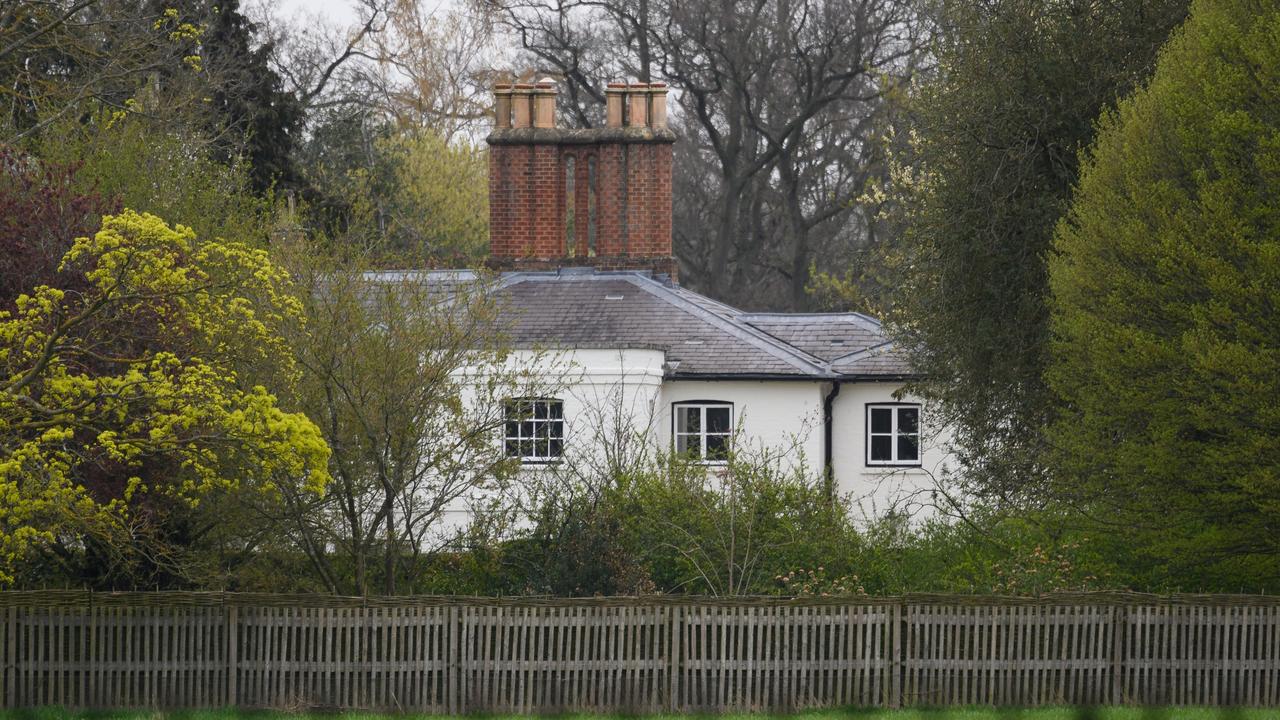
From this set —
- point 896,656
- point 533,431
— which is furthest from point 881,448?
point 896,656

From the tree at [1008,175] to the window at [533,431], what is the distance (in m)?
5.45

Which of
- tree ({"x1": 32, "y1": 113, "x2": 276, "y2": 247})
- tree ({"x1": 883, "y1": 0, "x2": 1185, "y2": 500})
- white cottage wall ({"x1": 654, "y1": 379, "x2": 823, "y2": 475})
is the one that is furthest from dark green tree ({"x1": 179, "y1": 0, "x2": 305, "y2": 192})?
tree ({"x1": 883, "y1": 0, "x2": 1185, "y2": 500})

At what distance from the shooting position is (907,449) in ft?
85.6

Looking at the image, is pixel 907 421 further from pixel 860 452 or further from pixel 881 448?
pixel 860 452

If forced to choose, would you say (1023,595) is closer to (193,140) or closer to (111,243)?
(111,243)

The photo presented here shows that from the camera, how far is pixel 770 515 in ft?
57.0

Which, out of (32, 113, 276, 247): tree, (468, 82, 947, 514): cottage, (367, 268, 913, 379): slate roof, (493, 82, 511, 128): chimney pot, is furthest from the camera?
(493, 82, 511, 128): chimney pot

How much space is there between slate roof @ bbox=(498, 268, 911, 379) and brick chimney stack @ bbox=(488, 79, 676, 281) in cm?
65

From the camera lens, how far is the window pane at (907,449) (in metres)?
26.0

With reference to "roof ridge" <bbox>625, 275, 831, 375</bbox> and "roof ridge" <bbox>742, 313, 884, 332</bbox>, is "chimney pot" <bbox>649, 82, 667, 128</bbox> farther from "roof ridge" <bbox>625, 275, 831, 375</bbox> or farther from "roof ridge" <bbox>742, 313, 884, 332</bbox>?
"roof ridge" <bbox>742, 313, 884, 332</bbox>

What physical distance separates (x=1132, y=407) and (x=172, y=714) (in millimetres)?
10160

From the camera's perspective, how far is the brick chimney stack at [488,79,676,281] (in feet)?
92.3

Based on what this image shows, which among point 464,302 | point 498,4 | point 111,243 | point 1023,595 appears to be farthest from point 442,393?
point 498,4

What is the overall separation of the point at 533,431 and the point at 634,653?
668 cm
